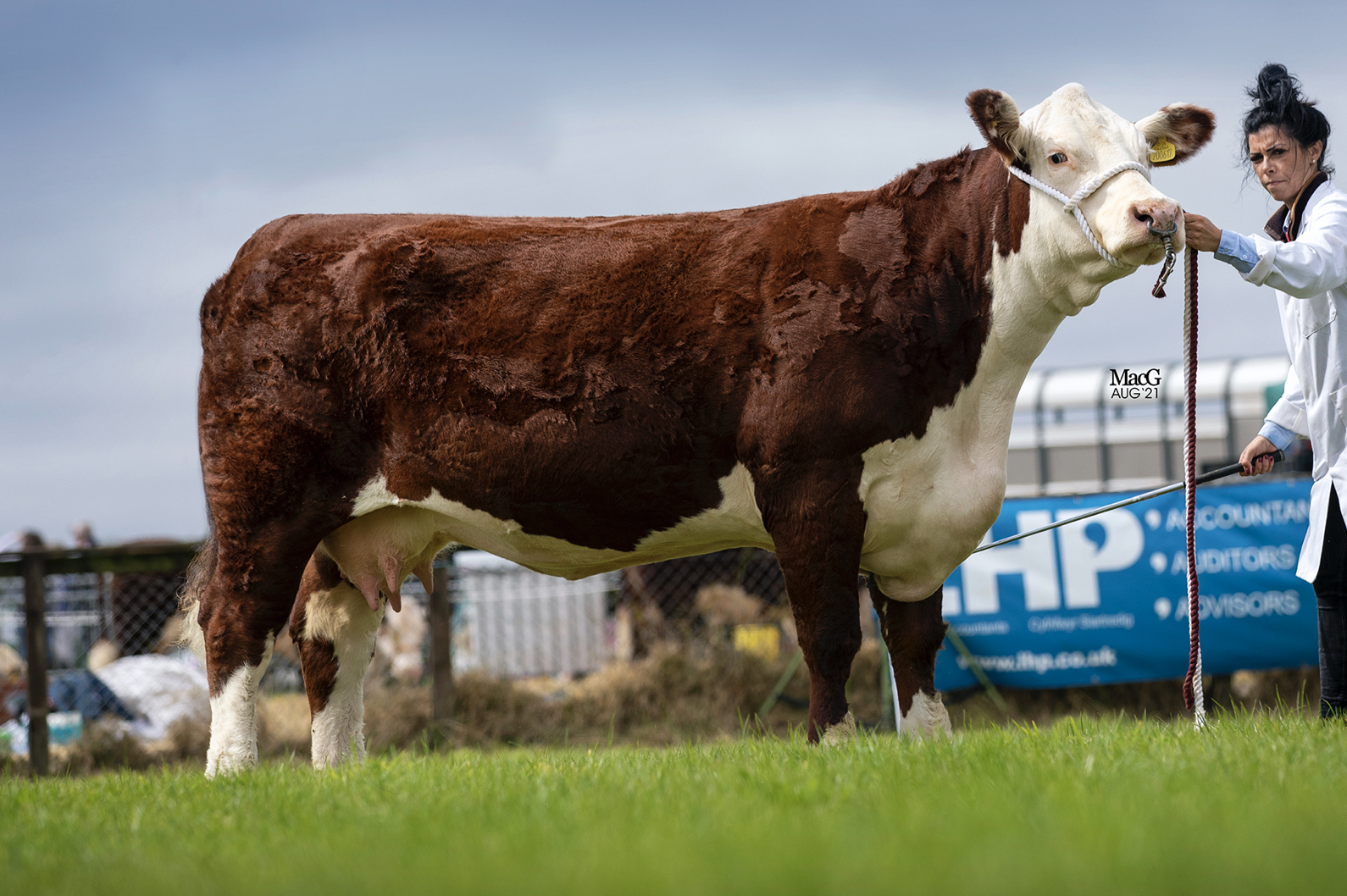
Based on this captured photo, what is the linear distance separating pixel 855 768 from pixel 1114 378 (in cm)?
199

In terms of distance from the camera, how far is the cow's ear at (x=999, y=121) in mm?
4086

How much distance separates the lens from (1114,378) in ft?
14.4

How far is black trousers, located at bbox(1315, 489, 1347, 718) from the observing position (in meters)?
4.46

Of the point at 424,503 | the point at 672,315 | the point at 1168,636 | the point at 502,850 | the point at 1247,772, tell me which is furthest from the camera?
the point at 1168,636

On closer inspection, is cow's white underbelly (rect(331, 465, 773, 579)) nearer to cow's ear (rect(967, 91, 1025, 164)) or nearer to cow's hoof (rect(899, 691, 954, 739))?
cow's hoof (rect(899, 691, 954, 739))

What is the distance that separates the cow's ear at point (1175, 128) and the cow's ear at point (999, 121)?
541mm

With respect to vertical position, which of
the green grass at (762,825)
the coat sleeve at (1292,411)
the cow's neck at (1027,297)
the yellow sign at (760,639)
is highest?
the cow's neck at (1027,297)

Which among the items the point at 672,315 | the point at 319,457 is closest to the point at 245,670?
the point at 319,457

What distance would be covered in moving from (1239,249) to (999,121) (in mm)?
895

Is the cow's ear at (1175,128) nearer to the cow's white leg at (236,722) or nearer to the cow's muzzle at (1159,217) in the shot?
the cow's muzzle at (1159,217)

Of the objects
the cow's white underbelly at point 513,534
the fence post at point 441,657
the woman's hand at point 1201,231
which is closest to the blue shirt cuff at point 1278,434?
the woman's hand at point 1201,231

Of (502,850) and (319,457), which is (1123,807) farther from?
(319,457)

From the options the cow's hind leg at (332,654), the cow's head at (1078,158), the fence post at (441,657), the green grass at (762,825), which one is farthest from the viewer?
the fence post at (441,657)

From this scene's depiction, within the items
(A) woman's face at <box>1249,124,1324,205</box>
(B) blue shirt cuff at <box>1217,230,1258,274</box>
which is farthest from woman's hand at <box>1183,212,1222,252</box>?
(A) woman's face at <box>1249,124,1324,205</box>
